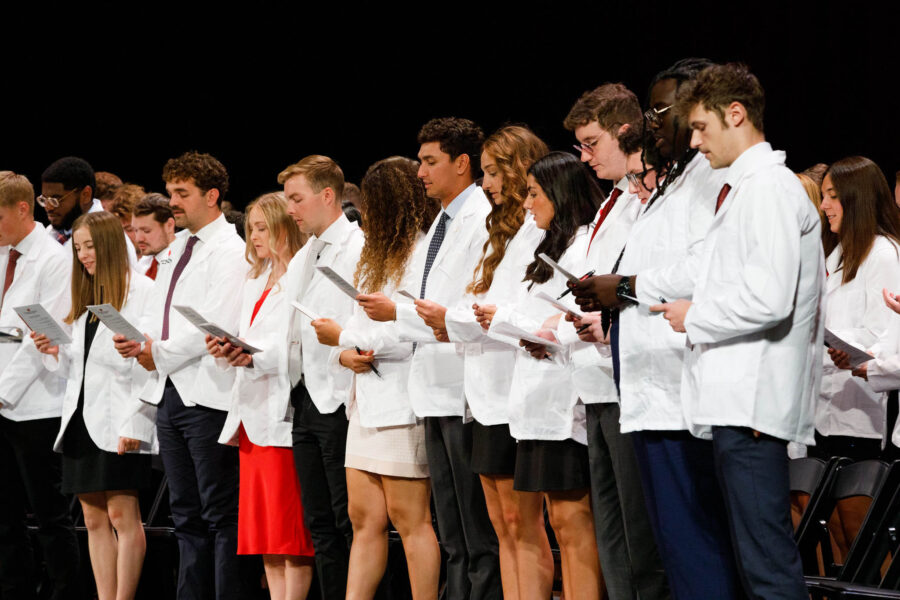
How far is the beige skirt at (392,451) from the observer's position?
3693 millimetres

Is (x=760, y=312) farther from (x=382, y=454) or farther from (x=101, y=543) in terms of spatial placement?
(x=101, y=543)

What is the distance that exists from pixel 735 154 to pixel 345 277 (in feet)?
6.48

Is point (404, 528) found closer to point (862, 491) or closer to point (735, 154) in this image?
point (862, 491)

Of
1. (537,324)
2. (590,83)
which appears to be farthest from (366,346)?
(590,83)

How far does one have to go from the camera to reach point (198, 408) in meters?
4.31

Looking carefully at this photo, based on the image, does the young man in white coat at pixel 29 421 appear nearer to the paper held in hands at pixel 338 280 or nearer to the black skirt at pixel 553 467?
the paper held in hands at pixel 338 280

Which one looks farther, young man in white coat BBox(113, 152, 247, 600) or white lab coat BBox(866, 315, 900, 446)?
young man in white coat BBox(113, 152, 247, 600)

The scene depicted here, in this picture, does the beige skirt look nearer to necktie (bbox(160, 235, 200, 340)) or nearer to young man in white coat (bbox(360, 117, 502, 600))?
young man in white coat (bbox(360, 117, 502, 600))

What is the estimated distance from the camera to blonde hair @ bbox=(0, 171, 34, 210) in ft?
16.8

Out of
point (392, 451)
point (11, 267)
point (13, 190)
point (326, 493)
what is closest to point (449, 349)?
point (392, 451)

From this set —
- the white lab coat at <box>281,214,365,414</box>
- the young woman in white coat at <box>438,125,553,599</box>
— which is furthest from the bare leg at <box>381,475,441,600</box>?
the white lab coat at <box>281,214,365,414</box>

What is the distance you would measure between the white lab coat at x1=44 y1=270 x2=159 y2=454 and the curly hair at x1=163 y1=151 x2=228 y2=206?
53cm

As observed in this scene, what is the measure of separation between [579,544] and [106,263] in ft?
8.29

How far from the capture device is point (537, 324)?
10.6 ft
